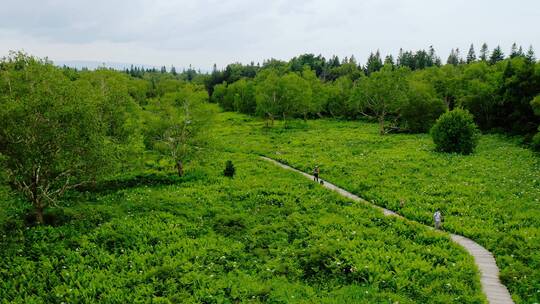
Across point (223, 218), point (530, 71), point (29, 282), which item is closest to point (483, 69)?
point (530, 71)

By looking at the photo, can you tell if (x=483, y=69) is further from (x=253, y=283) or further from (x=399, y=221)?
(x=253, y=283)

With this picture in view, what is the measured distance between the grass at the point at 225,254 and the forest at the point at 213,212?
9 centimetres

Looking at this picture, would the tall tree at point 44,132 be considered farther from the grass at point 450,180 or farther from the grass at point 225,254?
the grass at point 450,180

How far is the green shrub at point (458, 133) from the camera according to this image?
45.7m

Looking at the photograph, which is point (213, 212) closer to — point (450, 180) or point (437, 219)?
point (437, 219)

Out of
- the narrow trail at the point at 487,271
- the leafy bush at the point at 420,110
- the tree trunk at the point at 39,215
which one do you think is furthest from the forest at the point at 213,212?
the leafy bush at the point at 420,110

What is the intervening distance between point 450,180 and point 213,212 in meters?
21.9

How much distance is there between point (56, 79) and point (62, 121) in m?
3.12

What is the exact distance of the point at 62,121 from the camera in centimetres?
2273

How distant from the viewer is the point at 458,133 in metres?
46.1

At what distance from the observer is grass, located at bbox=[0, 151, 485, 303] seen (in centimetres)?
1752

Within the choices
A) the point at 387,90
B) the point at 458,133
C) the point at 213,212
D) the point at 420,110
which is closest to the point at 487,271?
the point at 213,212

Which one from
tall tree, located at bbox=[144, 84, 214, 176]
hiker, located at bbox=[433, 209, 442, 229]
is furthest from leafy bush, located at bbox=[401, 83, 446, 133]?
hiker, located at bbox=[433, 209, 442, 229]

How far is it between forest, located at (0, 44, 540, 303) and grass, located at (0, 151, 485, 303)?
0.09 metres
